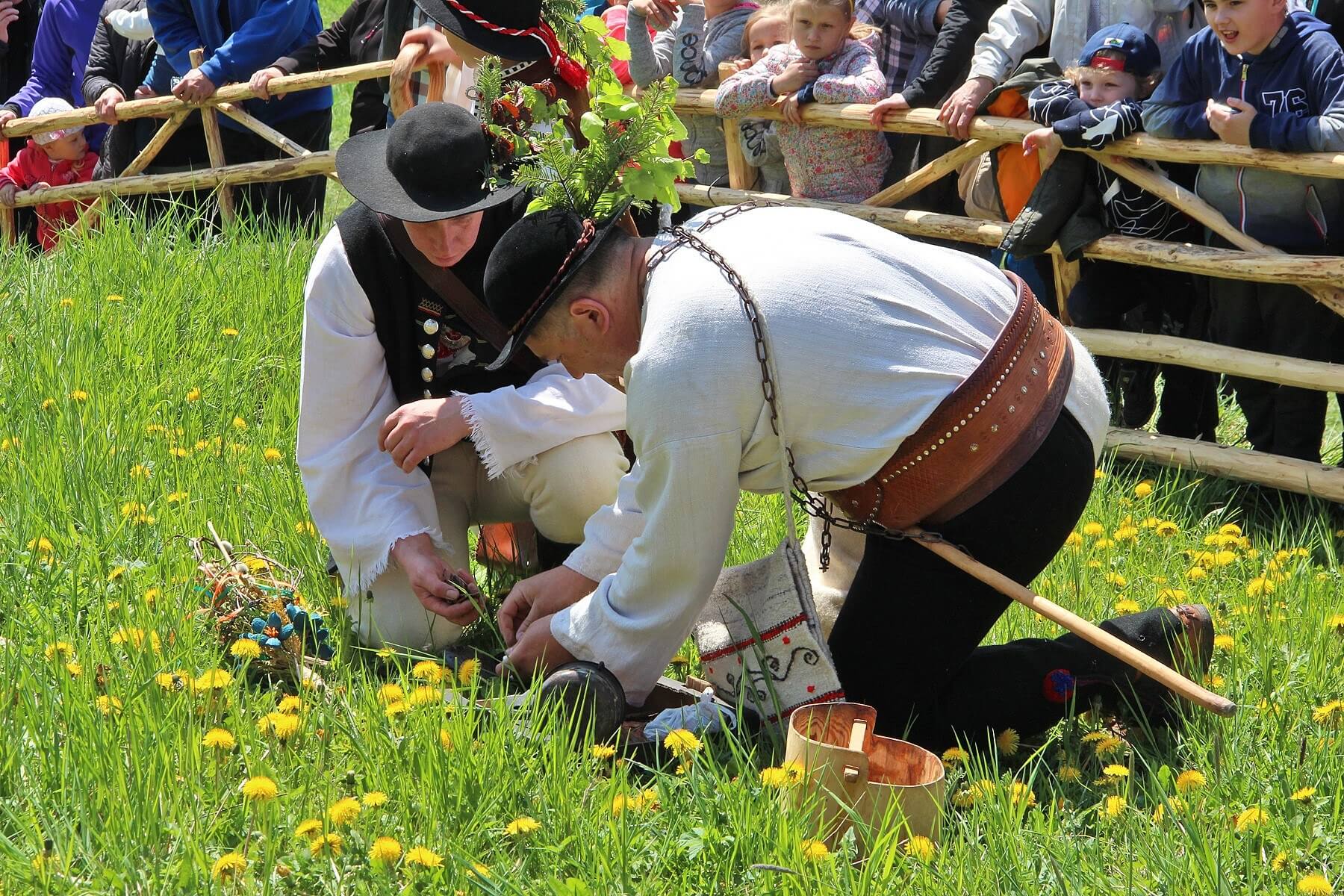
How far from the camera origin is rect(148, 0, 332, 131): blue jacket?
704cm

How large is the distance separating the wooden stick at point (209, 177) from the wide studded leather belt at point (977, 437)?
4.79 meters

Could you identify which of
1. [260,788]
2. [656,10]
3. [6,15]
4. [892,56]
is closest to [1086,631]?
[260,788]

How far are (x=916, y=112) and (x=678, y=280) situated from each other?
3082 mm

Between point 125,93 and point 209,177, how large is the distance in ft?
4.12

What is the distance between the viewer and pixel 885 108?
17.6 feet

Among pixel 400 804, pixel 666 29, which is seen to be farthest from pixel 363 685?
pixel 666 29

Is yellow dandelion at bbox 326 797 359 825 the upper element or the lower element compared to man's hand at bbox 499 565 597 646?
upper

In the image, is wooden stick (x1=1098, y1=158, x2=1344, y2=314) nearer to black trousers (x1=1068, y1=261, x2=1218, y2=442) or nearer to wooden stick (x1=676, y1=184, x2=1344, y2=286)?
wooden stick (x1=676, y1=184, x2=1344, y2=286)

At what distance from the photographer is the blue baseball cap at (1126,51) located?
479 cm


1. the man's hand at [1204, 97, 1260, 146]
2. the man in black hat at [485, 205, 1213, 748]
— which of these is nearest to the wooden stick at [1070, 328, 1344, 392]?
the man's hand at [1204, 97, 1260, 146]

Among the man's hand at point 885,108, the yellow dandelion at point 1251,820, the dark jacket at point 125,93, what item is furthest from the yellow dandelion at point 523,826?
the dark jacket at point 125,93

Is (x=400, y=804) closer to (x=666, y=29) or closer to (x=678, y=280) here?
(x=678, y=280)

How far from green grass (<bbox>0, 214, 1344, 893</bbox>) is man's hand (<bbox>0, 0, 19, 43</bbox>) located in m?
6.51

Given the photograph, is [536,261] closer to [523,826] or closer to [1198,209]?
[523,826]
